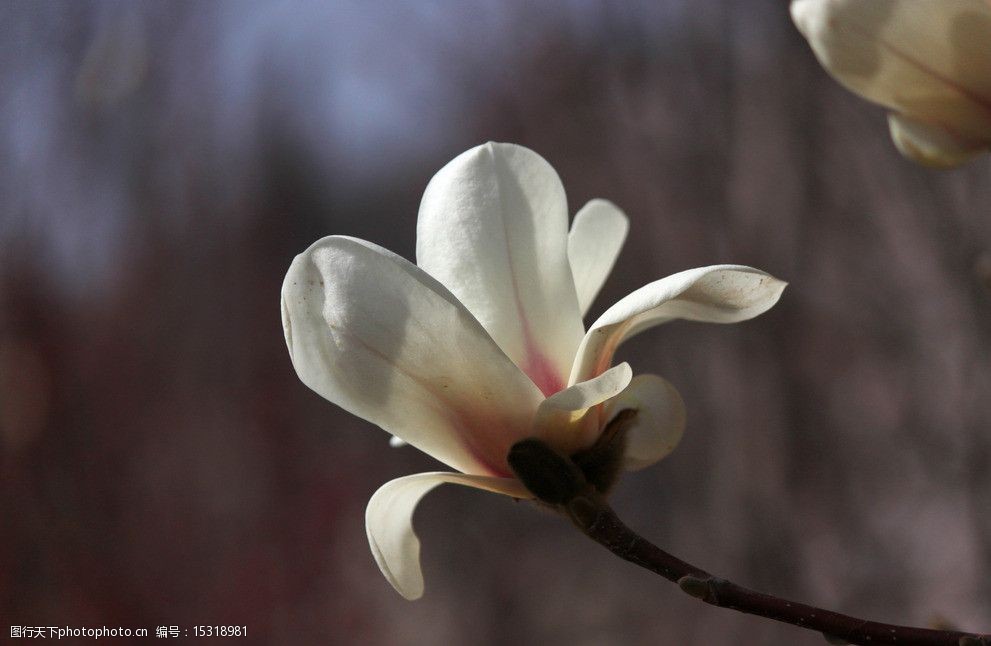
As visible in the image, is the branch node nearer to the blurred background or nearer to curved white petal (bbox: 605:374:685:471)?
curved white petal (bbox: 605:374:685:471)

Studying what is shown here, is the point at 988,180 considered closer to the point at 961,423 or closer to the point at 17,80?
the point at 961,423

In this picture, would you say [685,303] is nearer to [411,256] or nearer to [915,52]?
[915,52]

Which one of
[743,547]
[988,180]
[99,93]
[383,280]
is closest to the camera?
[383,280]

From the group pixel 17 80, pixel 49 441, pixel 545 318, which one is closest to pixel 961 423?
pixel 545 318

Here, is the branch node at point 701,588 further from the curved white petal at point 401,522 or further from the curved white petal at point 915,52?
the curved white petal at point 915,52

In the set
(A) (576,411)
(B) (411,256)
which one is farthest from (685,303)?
(B) (411,256)

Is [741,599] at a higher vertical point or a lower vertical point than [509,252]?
lower

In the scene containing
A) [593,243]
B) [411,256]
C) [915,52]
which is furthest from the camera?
[411,256]
